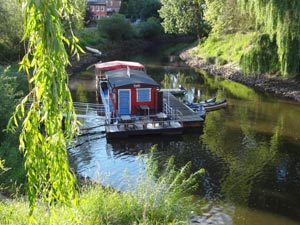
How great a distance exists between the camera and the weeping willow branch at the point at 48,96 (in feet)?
12.2

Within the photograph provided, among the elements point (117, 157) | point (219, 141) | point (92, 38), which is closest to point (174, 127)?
point (219, 141)

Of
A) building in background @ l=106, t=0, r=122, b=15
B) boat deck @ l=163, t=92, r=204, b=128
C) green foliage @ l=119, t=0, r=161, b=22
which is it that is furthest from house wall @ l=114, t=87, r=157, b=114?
building in background @ l=106, t=0, r=122, b=15

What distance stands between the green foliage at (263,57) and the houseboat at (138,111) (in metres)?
10.2

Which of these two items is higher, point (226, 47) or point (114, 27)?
point (114, 27)

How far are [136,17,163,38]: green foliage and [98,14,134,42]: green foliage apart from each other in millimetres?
4661

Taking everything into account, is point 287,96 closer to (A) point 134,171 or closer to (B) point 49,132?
(A) point 134,171

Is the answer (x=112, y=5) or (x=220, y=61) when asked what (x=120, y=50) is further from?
(x=112, y=5)

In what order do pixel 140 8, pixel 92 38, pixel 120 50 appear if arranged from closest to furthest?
pixel 92 38
pixel 120 50
pixel 140 8

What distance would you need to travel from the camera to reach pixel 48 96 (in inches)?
153

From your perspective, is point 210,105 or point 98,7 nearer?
point 210,105

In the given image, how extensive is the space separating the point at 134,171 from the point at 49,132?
11608 millimetres

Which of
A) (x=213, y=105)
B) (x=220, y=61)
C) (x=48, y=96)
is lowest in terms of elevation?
(x=213, y=105)

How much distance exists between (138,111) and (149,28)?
1757 inches

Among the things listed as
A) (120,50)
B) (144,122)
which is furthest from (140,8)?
(144,122)
